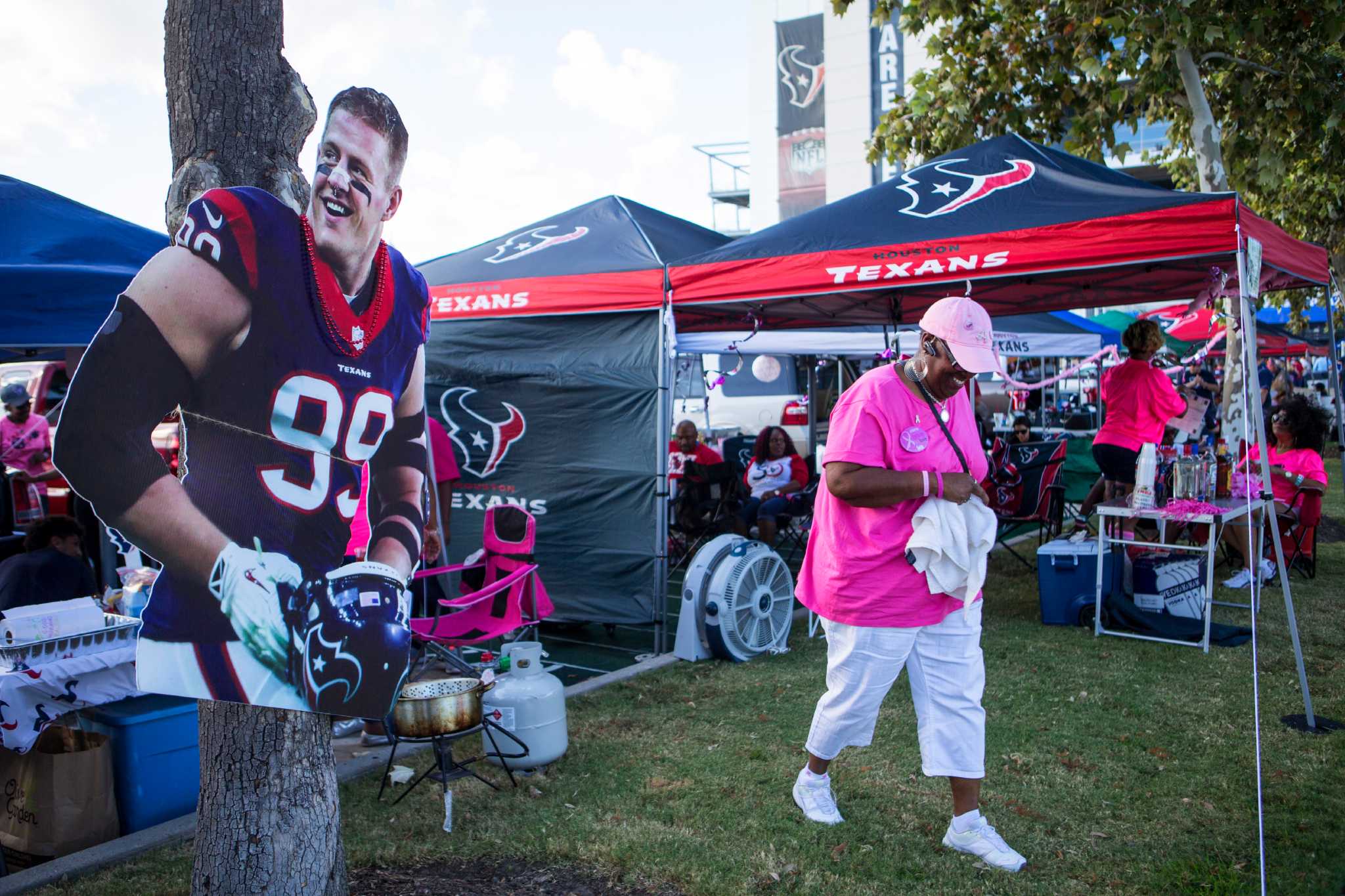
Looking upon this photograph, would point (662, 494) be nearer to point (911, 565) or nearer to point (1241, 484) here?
point (911, 565)

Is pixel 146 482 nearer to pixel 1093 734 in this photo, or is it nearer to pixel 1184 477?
pixel 1093 734

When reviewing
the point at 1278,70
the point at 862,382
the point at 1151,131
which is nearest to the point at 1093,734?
the point at 862,382

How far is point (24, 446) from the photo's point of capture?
8055mm

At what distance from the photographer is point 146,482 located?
2041 mm

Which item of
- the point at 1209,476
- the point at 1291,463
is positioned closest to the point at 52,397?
the point at 1209,476

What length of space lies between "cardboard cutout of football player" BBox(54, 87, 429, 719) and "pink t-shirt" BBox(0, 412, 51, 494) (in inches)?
278

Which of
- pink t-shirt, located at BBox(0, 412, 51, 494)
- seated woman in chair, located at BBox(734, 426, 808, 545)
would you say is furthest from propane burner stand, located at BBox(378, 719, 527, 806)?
pink t-shirt, located at BBox(0, 412, 51, 494)

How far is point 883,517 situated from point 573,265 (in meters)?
4.09

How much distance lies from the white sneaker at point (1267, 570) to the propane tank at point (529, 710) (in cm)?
598

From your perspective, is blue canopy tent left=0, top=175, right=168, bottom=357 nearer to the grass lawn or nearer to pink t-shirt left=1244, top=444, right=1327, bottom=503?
the grass lawn

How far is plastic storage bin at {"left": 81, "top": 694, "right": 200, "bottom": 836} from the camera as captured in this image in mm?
3701

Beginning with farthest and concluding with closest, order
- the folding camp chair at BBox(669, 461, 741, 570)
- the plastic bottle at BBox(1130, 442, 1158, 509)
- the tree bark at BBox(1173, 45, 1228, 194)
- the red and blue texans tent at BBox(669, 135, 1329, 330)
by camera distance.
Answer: the folding camp chair at BBox(669, 461, 741, 570)
the tree bark at BBox(1173, 45, 1228, 194)
the plastic bottle at BBox(1130, 442, 1158, 509)
the red and blue texans tent at BBox(669, 135, 1329, 330)

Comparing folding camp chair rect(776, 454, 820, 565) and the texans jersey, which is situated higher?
the texans jersey

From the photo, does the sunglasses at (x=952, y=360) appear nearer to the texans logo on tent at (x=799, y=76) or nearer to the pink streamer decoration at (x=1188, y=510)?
the pink streamer decoration at (x=1188, y=510)
